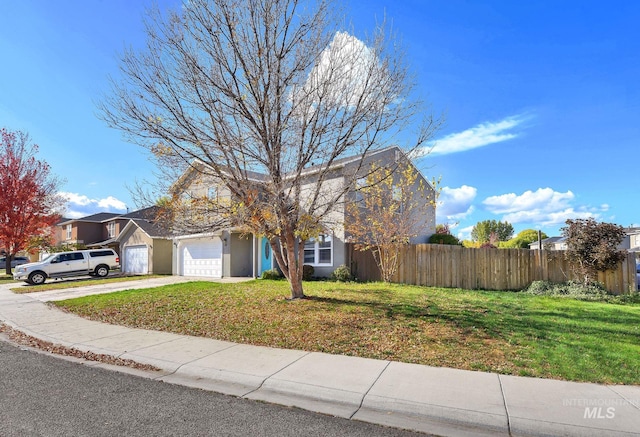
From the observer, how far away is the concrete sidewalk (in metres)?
4.17

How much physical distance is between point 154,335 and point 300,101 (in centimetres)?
637

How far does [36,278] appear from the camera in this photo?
21453 millimetres

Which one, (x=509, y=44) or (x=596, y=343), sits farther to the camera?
(x=509, y=44)

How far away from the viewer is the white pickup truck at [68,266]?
69.9 feet

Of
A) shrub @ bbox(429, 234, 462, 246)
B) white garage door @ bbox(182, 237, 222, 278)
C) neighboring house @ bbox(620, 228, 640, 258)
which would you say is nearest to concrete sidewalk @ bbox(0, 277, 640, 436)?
white garage door @ bbox(182, 237, 222, 278)

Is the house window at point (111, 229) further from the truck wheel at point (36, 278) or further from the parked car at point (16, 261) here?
the truck wheel at point (36, 278)

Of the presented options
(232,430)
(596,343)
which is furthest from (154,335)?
(596,343)

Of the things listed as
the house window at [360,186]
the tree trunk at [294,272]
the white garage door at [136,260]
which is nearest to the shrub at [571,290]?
the house window at [360,186]

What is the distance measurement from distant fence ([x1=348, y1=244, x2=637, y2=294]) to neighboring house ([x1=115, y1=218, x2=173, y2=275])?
51.5 ft

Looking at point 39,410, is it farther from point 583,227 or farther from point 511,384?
point 583,227

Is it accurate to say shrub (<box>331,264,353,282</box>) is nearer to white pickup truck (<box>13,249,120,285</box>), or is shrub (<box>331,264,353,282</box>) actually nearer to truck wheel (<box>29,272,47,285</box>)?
white pickup truck (<box>13,249,120,285</box>)

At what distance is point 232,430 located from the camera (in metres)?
4.02

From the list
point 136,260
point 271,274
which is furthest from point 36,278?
point 271,274

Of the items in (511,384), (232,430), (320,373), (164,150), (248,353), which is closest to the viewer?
(232,430)
